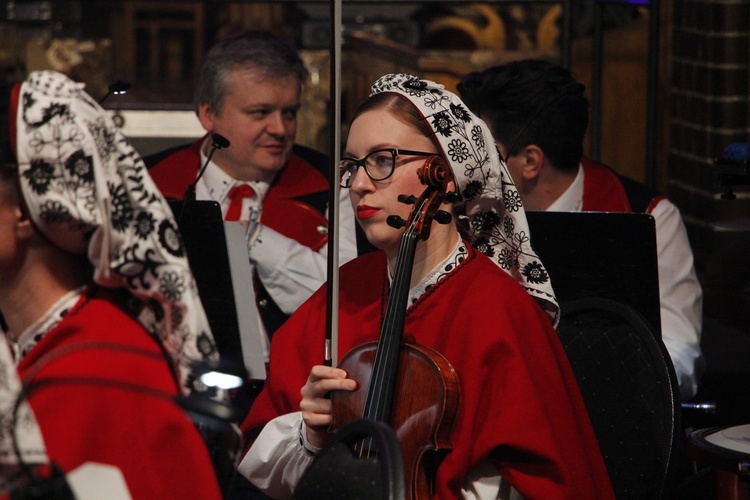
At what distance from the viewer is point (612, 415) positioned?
101 inches

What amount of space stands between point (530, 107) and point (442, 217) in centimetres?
134

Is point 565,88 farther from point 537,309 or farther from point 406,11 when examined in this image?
point 406,11

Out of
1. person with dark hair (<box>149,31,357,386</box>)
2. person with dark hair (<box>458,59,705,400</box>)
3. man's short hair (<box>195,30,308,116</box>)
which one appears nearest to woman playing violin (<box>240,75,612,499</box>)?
person with dark hair (<box>458,59,705,400</box>)

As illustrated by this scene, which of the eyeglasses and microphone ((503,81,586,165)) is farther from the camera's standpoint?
microphone ((503,81,586,165))

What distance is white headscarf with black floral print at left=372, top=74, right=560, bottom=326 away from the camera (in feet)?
7.52

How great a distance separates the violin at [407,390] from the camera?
203 centimetres

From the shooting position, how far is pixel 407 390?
206 cm

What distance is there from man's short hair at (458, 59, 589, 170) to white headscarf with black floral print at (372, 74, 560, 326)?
100cm

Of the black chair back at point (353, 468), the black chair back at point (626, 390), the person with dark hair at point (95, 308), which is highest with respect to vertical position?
the person with dark hair at point (95, 308)

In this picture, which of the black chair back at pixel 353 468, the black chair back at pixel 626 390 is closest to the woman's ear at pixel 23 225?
the black chair back at pixel 353 468

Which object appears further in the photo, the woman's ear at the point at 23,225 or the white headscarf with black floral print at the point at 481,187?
the white headscarf with black floral print at the point at 481,187

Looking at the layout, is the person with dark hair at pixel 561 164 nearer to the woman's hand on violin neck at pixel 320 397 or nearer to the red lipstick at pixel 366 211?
the red lipstick at pixel 366 211

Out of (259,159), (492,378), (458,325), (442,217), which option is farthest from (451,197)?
(259,159)

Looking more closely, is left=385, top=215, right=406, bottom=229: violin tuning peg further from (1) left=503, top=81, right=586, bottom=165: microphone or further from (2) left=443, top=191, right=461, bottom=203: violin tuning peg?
(1) left=503, top=81, right=586, bottom=165: microphone
